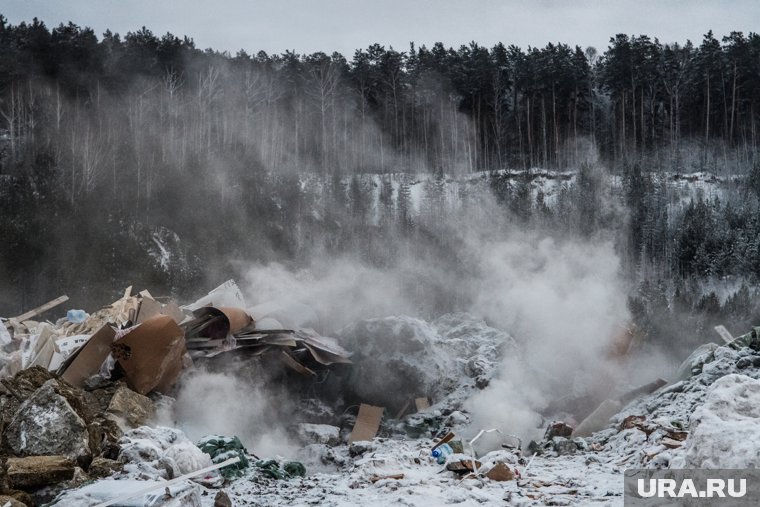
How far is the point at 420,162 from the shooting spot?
34781 mm

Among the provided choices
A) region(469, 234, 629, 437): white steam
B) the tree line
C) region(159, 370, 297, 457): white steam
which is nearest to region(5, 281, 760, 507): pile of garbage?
region(159, 370, 297, 457): white steam

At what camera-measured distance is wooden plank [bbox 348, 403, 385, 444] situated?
763 centimetres

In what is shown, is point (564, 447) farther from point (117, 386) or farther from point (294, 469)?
point (117, 386)

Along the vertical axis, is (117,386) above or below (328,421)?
above

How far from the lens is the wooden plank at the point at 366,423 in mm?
7629

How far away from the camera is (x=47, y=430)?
429cm

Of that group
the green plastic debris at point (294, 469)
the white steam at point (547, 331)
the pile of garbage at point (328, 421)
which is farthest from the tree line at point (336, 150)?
the green plastic debris at point (294, 469)

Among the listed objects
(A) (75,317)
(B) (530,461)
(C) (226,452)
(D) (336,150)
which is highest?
(D) (336,150)

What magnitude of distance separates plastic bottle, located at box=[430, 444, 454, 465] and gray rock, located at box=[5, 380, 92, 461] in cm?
303

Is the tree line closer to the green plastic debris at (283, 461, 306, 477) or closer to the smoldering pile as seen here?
the smoldering pile

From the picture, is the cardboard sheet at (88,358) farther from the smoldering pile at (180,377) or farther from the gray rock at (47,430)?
the gray rock at (47,430)

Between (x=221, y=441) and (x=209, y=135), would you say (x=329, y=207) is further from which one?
(x=221, y=441)

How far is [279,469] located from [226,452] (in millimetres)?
521

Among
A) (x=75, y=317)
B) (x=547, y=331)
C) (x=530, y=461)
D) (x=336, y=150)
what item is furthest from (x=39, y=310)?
(x=336, y=150)
